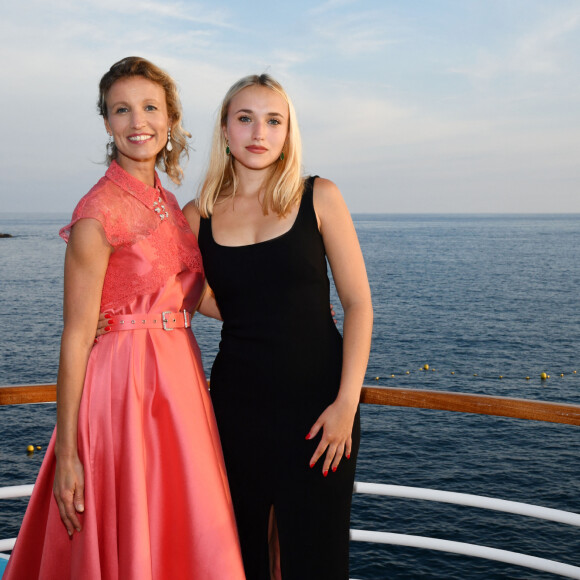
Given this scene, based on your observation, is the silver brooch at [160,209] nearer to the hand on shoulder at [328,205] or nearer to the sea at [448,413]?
the hand on shoulder at [328,205]

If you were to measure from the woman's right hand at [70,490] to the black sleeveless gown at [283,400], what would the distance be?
438 millimetres

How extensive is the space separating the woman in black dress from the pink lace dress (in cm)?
12

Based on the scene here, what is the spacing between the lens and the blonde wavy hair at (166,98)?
1.95 m

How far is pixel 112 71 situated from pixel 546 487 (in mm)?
28367

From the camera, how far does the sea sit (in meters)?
23.5

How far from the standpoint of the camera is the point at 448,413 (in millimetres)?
35656

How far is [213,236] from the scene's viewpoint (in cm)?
204

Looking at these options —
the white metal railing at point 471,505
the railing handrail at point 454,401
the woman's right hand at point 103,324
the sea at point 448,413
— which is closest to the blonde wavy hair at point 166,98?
the woman's right hand at point 103,324

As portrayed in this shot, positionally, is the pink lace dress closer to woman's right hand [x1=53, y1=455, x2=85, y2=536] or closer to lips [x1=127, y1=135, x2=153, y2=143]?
woman's right hand [x1=53, y1=455, x2=85, y2=536]

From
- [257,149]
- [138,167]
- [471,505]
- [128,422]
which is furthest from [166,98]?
[471,505]

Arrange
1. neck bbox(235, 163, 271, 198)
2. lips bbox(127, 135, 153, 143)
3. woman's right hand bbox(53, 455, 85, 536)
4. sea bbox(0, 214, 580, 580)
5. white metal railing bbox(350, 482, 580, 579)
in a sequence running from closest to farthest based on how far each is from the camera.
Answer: woman's right hand bbox(53, 455, 85, 536) < white metal railing bbox(350, 482, 580, 579) < lips bbox(127, 135, 153, 143) < neck bbox(235, 163, 271, 198) < sea bbox(0, 214, 580, 580)

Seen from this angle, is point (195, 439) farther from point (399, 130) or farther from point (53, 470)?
point (399, 130)

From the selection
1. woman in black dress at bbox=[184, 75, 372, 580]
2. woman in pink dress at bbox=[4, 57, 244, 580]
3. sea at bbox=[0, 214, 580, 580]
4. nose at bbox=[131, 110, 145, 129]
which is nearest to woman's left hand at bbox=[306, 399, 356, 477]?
woman in black dress at bbox=[184, 75, 372, 580]

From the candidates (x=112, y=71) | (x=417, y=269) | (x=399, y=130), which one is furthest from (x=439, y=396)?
(x=399, y=130)
